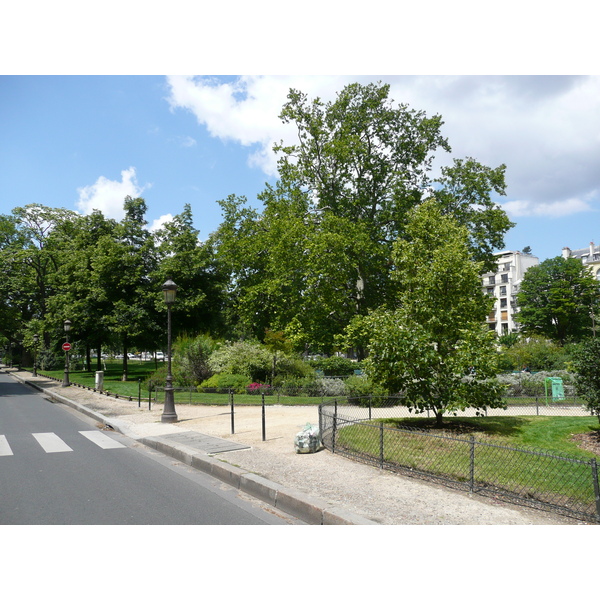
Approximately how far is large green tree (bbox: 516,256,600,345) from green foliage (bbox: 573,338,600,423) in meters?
54.7

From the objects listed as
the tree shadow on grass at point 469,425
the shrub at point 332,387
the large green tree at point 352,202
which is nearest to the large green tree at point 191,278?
the large green tree at point 352,202

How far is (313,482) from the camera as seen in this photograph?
7.03m

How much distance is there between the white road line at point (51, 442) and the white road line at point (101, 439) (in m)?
0.68

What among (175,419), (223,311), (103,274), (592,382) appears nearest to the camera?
(592,382)

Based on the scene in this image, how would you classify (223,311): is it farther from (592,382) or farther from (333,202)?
(592,382)

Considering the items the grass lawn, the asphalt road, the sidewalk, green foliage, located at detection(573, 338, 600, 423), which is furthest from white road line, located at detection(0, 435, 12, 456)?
green foliage, located at detection(573, 338, 600, 423)

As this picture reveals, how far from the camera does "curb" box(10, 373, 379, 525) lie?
5605 mm

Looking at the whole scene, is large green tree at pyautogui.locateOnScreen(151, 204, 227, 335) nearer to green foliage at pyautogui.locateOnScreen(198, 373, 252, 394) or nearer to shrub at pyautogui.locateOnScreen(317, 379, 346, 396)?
green foliage at pyautogui.locateOnScreen(198, 373, 252, 394)

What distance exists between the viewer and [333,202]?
27984mm

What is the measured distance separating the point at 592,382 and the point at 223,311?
31.5 metres

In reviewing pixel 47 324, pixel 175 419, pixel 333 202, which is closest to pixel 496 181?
pixel 333 202

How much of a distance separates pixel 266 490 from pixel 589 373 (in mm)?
8057

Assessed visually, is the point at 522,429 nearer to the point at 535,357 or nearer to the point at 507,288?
the point at 535,357

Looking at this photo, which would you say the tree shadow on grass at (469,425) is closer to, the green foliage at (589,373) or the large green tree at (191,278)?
the green foliage at (589,373)
